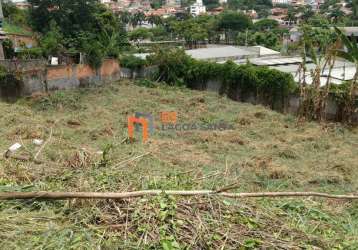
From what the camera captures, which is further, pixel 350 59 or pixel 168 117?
pixel 168 117

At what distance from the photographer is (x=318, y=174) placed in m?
6.91

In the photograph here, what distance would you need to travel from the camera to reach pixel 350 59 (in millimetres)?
10023

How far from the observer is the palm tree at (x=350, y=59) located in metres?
9.76

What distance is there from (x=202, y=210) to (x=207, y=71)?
12.1 meters

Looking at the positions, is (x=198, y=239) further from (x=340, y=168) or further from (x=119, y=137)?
(x=119, y=137)

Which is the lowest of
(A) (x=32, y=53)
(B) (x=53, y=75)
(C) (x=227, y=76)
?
(C) (x=227, y=76)

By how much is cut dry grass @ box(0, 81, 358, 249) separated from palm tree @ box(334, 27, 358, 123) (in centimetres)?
58

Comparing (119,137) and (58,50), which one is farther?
(58,50)

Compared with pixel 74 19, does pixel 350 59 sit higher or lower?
lower

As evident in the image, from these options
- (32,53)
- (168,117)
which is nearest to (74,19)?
(32,53)

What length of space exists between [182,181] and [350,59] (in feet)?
25.2

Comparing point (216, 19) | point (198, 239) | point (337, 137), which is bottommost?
point (337, 137)

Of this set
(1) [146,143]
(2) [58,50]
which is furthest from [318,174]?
(2) [58,50]

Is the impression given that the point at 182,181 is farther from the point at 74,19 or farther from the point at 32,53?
the point at 74,19
